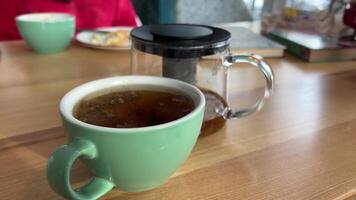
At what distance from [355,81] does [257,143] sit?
0.29 metres

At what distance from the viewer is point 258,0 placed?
1930 mm

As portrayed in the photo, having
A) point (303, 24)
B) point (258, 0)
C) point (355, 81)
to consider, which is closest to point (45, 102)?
point (355, 81)

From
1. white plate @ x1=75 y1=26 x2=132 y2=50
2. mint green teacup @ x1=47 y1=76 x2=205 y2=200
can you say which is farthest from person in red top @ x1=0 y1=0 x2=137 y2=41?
mint green teacup @ x1=47 y1=76 x2=205 y2=200

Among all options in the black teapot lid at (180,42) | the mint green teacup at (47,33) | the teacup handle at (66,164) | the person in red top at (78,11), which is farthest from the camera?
the person in red top at (78,11)

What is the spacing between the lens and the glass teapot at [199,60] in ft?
1.31

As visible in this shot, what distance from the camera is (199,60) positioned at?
439 mm

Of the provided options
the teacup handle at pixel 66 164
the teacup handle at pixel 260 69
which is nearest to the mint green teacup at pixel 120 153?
the teacup handle at pixel 66 164

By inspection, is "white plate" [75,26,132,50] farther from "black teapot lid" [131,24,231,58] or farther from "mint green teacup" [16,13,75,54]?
"black teapot lid" [131,24,231,58]

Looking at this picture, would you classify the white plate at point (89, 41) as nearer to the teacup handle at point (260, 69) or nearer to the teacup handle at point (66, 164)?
the teacup handle at point (260, 69)

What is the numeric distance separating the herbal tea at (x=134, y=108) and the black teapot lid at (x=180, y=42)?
0.17ft

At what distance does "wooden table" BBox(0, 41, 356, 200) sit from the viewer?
35 cm

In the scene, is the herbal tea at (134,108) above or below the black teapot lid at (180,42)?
below

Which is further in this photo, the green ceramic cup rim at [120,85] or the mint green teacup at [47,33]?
the mint green teacup at [47,33]

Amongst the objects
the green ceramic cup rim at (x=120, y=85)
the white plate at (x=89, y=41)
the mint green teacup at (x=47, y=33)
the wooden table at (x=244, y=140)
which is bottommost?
the wooden table at (x=244, y=140)
